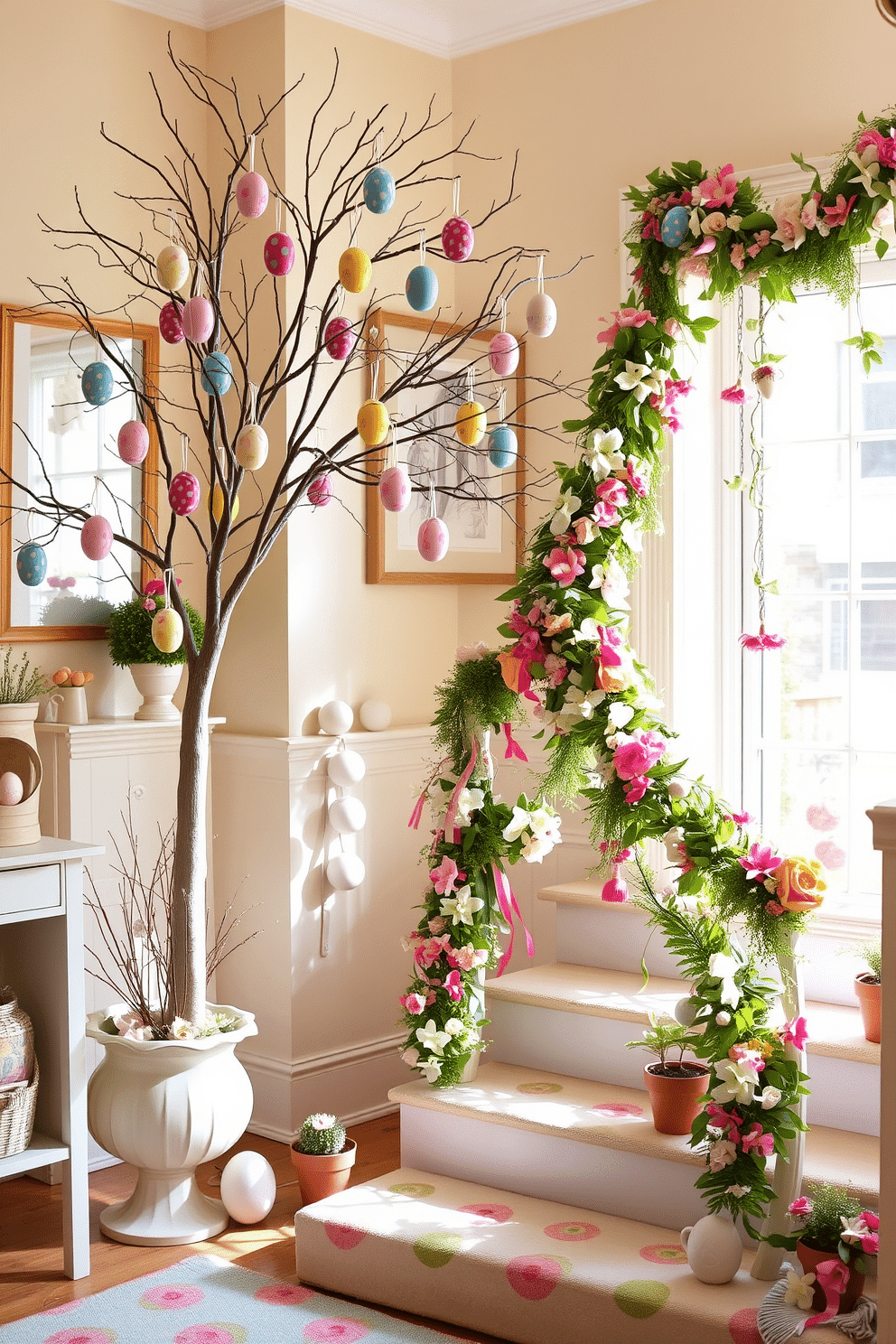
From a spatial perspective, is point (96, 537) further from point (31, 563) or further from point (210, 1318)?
point (210, 1318)

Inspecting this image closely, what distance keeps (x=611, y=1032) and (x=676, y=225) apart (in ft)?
5.93

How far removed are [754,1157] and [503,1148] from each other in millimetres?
663

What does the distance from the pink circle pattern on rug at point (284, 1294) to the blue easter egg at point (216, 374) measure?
1842 millimetres

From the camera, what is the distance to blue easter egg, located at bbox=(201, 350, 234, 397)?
9.64ft

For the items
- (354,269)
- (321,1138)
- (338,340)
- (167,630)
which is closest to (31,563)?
(167,630)

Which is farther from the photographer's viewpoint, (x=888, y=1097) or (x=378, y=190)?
(x=378, y=190)

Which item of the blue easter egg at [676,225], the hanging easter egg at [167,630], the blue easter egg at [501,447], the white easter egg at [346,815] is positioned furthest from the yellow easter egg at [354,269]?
the white easter egg at [346,815]

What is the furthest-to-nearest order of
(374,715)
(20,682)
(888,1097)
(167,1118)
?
(374,715)
(20,682)
(167,1118)
(888,1097)

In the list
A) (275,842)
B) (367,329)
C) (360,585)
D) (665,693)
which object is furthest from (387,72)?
(275,842)

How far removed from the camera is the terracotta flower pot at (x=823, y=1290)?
2.45 metres

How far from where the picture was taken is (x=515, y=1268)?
8.88ft

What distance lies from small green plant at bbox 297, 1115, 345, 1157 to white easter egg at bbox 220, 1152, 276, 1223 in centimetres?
11

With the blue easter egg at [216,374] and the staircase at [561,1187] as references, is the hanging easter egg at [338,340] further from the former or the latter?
the staircase at [561,1187]

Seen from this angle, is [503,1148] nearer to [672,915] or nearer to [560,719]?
[672,915]
